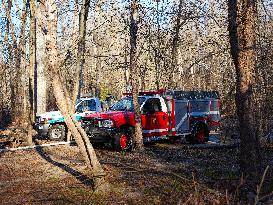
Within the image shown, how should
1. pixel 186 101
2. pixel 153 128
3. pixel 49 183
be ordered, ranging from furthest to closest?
pixel 186 101 < pixel 153 128 < pixel 49 183

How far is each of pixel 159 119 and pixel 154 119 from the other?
10.9 inches

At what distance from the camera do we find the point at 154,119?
15062 millimetres

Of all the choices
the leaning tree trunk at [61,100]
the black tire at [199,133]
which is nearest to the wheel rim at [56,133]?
the black tire at [199,133]

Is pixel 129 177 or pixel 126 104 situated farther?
pixel 126 104

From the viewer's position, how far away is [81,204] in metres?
7.38

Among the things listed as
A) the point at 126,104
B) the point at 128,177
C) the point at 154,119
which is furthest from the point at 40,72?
the point at 128,177

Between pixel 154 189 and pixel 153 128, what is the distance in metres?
6.91

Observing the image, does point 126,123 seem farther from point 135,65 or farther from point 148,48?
point 148,48

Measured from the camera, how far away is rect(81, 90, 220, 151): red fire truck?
13797 mm

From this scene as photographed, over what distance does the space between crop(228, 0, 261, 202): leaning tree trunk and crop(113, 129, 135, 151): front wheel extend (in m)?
5.73

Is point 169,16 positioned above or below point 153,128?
above

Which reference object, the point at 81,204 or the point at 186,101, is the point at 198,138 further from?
the point at 81,204

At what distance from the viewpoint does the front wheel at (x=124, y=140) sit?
13578 millimetres

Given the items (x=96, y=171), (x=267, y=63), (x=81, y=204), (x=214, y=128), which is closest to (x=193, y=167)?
(x=96, y=171)
